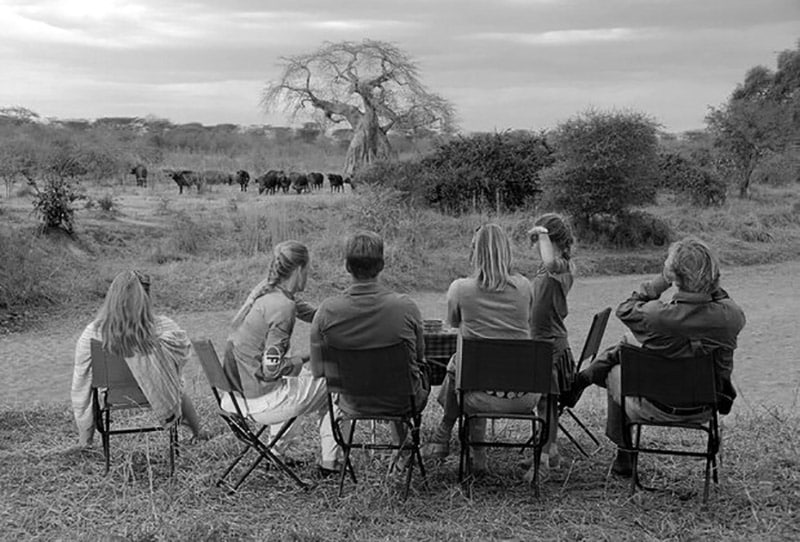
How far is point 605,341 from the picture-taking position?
10.2 meters

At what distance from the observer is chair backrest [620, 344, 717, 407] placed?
14.1ft

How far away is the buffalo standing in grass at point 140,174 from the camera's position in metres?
24.2

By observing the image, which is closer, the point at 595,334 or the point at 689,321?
the point at 689,321

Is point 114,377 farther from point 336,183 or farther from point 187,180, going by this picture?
point 336,183

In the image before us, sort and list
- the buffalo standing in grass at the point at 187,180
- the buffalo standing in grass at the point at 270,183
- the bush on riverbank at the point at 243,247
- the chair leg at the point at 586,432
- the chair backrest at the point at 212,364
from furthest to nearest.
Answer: the buffalo standing in grass at the point at 270,183 < the buffalo standing in grass at the point at 187,180 < the bush on riverbank at the point at 243,247 < the chair leg at the point at 586,432 < the chair backrest at the point at 212,364

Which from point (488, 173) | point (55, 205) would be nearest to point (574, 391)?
point (55, 205)

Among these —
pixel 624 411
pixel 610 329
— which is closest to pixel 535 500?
pixel 624 411

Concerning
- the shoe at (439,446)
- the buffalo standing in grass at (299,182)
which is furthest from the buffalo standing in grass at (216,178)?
the shoe at (439,446)

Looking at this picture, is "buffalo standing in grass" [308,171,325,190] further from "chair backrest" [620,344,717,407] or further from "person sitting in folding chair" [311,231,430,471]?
"chair backrest" [620,344,717,407]

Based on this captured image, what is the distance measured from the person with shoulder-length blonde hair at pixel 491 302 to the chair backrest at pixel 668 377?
1.64 feet

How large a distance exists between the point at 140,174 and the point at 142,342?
2035 centimetres

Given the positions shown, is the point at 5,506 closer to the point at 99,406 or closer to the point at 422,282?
the point at 99,406

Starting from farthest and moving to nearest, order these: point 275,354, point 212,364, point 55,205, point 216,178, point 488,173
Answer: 1. point 216,178
2. point 488,173
3. point 55,205
4. point 275,354
5. point 212,364

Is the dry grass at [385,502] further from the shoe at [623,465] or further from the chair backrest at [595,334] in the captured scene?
the chair backrest at [595,334]
